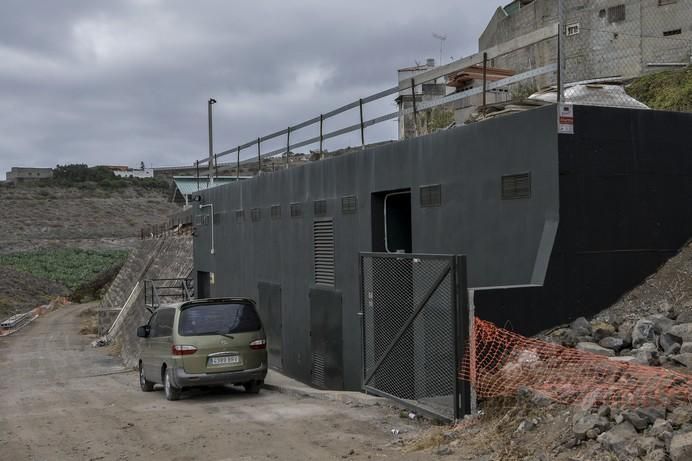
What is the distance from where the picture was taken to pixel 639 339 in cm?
761

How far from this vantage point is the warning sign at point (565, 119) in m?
8.74

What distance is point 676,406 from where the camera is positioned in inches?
219

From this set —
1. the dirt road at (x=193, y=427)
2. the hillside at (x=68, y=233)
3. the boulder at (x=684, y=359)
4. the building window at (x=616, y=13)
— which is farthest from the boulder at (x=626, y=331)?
the hillside at (x=68, y=233)

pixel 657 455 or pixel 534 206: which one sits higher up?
pixel 534 206

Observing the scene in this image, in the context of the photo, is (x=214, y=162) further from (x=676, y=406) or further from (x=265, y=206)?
(x=676, y=406)

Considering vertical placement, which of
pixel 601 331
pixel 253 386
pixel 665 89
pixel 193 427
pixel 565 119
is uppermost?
pixel 665 89

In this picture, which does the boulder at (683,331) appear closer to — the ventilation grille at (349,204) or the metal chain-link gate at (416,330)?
the metal chain-link gate at (416,330)

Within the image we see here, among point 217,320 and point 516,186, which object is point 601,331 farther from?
point 217,320

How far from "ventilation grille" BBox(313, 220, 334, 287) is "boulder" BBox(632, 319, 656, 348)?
7654 mm

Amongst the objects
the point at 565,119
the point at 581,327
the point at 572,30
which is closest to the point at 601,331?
the point at 581,327

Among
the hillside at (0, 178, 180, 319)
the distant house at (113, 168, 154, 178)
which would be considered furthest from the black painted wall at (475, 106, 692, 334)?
the distant house at (113, 168, 154, 178)

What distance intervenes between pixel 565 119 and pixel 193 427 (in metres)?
6.00

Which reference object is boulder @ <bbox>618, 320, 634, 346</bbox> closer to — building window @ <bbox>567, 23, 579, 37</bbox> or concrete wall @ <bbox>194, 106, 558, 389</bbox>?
concrete wall @ <bbox>194, 106, 558, 389</bbox>

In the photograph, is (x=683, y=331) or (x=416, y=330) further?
(x=416, y=330)
